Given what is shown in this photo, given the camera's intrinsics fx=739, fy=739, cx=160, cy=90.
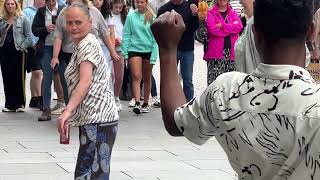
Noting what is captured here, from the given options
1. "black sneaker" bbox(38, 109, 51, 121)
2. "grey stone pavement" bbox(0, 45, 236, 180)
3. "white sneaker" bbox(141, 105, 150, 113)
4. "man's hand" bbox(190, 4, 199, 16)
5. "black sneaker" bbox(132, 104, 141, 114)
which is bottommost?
"white sneaker" bbox(141, 105, 150, 113)

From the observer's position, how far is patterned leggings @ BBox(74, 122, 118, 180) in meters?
4.98

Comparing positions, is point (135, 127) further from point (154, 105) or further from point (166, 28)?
point (166, 28)

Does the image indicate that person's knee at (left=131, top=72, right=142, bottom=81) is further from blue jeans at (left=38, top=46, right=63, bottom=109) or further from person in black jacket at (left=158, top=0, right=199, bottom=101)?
blue jeans at (left=38, top=46, right=63, bottom=109)

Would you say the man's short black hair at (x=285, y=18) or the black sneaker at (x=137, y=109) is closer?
the man's short black hair at (x=285, y=18)

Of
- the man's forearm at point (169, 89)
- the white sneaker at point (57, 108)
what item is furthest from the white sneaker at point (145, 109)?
the man's forearm at point (169, 89)

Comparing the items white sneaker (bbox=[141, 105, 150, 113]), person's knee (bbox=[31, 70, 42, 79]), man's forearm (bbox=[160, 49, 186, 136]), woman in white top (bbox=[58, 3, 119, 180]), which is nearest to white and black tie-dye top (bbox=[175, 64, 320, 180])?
man's forearm (bbox=[160, 49, 186, 136])

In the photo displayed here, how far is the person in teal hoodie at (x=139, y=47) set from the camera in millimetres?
10875

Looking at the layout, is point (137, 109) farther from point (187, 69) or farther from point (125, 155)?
point (125, 155)

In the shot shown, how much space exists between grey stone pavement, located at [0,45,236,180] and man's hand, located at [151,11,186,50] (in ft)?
12.9

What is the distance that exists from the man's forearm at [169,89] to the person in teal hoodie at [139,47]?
8336 mm

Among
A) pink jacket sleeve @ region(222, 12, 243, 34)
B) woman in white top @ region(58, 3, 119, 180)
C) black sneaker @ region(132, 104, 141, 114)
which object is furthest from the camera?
black sneaker @ region(132, 104, 141, 114)

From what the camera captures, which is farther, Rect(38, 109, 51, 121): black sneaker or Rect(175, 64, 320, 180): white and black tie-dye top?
Rect(38, 109, 51, 121): black sneaker

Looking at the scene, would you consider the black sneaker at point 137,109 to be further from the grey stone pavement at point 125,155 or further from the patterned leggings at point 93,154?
the patterned leggings at point 93,154

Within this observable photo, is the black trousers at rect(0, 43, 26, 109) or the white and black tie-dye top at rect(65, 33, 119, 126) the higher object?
the white and black tie-dye top at rect(65, 33, 119, 126)
